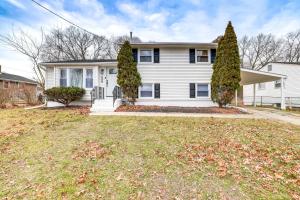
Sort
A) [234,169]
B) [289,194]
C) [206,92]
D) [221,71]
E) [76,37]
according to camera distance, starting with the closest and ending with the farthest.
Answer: [289,194], [234,169], [221,71], [206,92], [76,37]

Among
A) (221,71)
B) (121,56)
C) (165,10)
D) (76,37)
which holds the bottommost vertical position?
(221,71)

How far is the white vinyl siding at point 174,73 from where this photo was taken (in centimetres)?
1558

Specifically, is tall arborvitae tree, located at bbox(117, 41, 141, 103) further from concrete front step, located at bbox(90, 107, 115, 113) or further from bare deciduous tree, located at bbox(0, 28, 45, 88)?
bare deciduous tree, located at bbox(0, 28, 45, 88)

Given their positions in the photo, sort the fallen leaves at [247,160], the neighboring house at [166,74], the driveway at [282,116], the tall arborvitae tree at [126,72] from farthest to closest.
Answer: the neighboring house at [166,74] < the tall arborvitae tree at [126,72] < the driveway at [282,116] < the fallen leaves at [247,160]

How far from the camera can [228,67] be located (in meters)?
13.1

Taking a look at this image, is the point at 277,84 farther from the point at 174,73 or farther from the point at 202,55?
the point at 174,73

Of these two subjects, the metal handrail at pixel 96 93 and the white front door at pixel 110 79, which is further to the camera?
the white front door at pixel 110 79

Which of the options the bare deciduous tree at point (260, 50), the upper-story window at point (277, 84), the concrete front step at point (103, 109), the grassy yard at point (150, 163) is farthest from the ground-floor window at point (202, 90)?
the bare deciduous tree at point (260, 50)

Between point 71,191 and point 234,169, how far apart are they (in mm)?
3525

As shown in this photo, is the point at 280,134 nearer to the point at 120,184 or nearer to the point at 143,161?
the point at 143,161

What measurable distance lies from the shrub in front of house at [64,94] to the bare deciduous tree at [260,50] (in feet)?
120

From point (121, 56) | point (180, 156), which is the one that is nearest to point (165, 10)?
point (121, 56)

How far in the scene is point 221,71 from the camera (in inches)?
531

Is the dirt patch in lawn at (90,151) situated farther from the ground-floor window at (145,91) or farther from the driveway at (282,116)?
the ground-floor window at (145,91)
